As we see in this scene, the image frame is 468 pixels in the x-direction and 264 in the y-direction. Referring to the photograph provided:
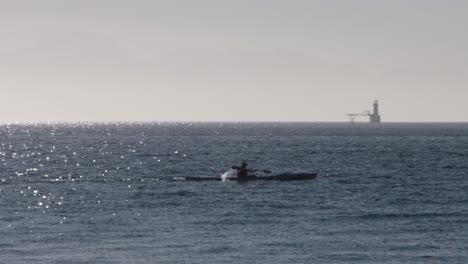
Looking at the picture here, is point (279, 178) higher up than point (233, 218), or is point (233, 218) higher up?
point (279, 178)

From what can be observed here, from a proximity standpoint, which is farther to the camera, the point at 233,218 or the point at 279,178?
the point at 279,178

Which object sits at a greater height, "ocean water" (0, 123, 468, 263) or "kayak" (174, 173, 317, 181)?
"kayak" (174, 173, 317, 181)

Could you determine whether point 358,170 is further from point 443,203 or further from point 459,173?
point 443,203

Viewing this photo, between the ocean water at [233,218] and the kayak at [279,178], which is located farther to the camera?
the kayak at [279,178]

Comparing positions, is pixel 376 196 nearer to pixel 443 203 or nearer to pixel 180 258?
pixel 443 203

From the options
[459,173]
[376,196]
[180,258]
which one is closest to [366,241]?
[180,258]

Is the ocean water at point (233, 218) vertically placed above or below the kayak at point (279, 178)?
below

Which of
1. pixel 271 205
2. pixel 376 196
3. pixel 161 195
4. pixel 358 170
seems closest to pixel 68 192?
pixel 161 195

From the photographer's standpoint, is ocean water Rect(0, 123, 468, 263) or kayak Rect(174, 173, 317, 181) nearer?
ocean water Rect(0, 123, 468, 263)

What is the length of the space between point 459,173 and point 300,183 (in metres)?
21.3

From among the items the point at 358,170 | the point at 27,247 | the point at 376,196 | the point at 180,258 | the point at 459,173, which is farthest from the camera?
the point at 358,170

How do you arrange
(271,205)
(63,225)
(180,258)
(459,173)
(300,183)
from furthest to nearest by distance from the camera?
1. (459,173)
2. (300,183)
3. (271,205)
4. (63,225)
5. (180,258)

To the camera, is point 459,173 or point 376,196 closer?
point 376,196

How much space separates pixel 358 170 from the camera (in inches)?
3890
